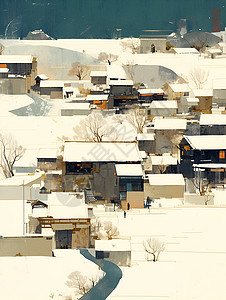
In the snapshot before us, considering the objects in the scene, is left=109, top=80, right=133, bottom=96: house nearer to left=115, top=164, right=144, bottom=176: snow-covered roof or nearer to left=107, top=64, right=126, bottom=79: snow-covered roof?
left=107, top=64, right=126, bottom=79: snow-covered roof

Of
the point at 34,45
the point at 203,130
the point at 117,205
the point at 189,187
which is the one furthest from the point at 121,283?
the point at 34,45

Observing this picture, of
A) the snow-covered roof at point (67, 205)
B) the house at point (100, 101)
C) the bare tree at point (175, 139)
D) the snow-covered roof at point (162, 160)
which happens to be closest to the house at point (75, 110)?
the house at point (100, 101)

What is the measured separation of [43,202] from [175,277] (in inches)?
162

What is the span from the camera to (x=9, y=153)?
24.6 m

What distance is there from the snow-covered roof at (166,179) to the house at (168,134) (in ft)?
10.8

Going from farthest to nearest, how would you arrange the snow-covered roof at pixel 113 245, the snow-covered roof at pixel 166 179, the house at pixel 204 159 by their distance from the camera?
1. the house at pixel 204 159
2. the snow-covered roof at pixel 166 179
3. the snow-covered roof at pixel 113 245

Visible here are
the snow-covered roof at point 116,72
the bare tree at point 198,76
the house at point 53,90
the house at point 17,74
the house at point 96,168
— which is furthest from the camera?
the bare tree at point 198,76

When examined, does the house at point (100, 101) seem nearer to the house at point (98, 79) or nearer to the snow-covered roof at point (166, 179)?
the house at point (98, 79)

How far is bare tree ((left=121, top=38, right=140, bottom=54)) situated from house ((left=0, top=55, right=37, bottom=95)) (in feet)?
32.0

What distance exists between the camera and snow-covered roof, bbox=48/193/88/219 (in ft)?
58.8

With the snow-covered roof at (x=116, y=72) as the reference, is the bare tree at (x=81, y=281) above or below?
below

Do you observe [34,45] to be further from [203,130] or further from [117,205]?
[117,205]

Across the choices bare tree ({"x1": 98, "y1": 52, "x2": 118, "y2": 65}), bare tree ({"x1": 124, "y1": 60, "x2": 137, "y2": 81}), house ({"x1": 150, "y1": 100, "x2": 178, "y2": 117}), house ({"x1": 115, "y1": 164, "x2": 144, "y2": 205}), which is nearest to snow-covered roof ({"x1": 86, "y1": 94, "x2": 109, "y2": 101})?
house ({"x1": 150, "y1": 100, "x2": 178, "y2": 117})

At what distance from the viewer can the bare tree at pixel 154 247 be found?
17016 millimetres
